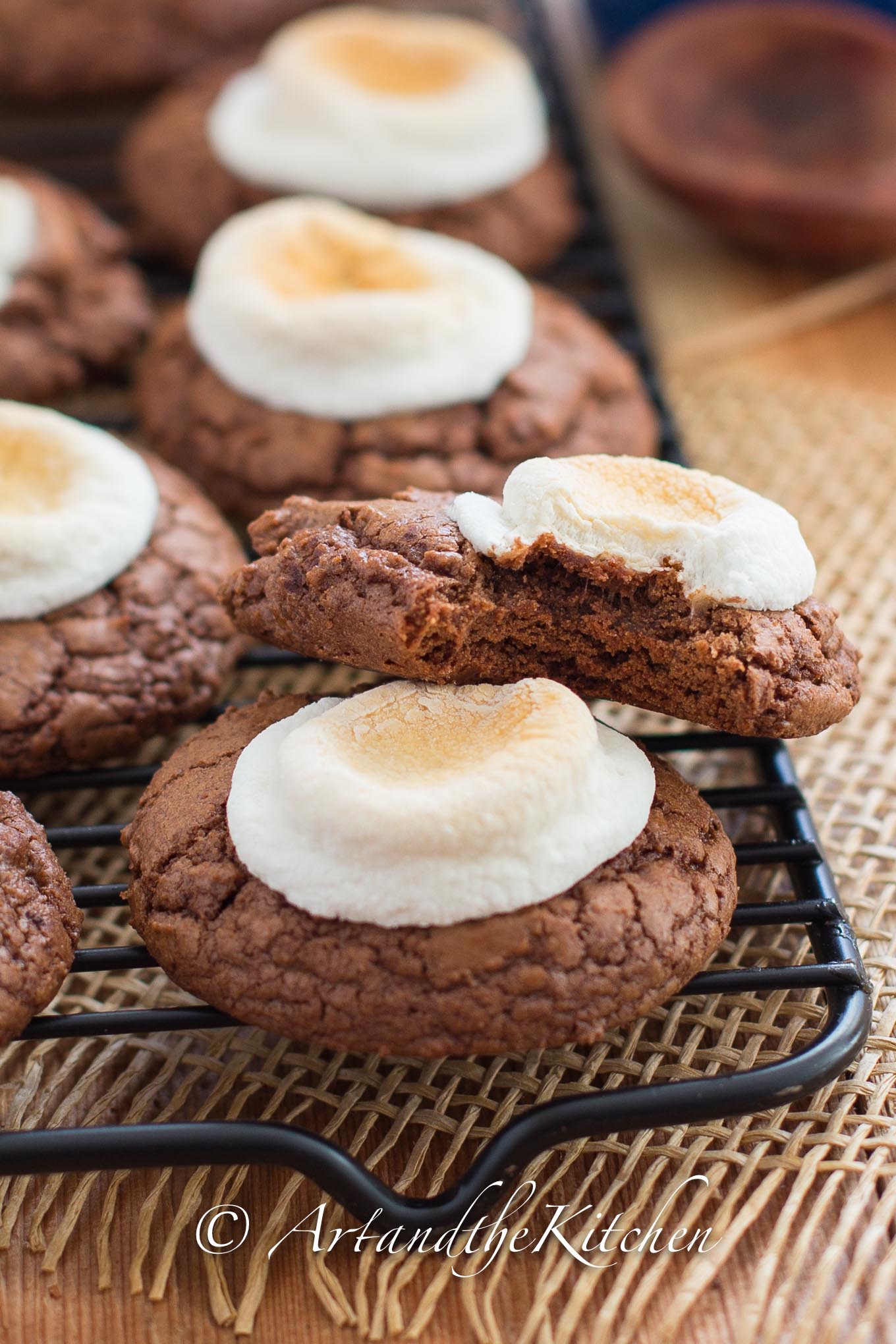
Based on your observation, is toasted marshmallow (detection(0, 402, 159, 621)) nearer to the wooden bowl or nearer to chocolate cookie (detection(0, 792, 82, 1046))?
chocolate cookie (detection(0, 792, 82, 1046))

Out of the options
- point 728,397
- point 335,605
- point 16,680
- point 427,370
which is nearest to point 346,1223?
point 335,605

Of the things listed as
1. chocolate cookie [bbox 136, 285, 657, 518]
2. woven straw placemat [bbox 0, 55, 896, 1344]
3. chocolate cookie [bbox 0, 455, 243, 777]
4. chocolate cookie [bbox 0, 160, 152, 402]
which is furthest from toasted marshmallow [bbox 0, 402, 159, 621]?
chocolate cookie [bbox 0, 160, 152, 402]

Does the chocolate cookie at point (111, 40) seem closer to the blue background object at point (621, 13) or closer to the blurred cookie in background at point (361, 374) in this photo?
the blue background object at point (621, 13)

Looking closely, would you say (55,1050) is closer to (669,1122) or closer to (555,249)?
(669,1122)

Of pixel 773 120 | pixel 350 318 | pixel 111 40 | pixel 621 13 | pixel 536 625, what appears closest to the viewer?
pixel 536 625

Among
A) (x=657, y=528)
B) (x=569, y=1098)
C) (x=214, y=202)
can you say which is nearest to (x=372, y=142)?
(x=214, y=202)

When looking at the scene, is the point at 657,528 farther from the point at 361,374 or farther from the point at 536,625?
the point at 361,374

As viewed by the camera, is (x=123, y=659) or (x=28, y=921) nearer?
(x=28, y=921)

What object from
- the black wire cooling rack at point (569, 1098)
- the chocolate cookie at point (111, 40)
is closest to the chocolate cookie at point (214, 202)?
the chocolate cookie at point (111, 40)
